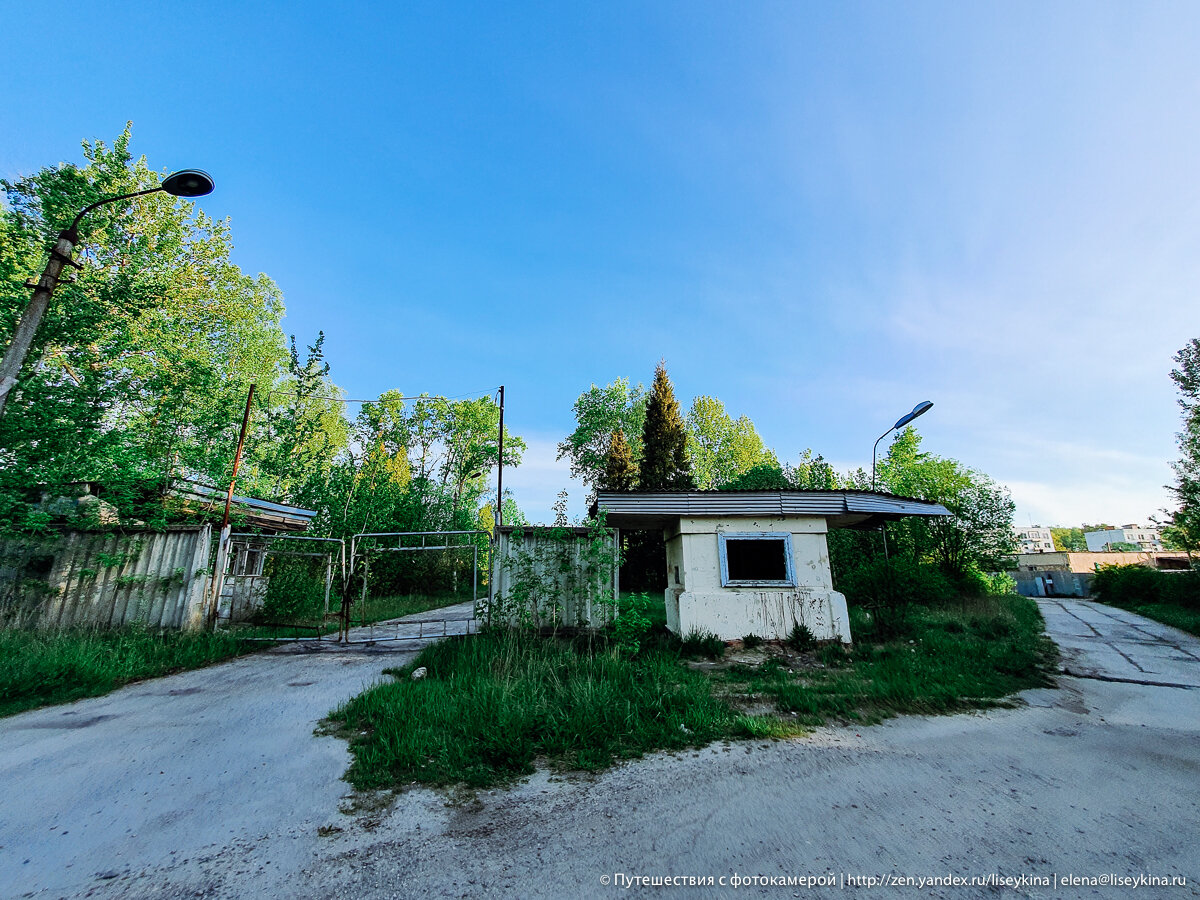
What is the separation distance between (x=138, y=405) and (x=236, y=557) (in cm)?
447

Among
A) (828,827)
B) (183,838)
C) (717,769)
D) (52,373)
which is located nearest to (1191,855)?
(828,827)

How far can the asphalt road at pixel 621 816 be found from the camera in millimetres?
2635

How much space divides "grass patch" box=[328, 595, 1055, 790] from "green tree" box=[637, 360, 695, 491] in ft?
59.7

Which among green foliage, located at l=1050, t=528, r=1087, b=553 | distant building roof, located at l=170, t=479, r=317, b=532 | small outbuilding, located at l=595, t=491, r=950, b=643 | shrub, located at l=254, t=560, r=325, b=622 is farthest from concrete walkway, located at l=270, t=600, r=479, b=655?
green foliage, located at l=1050, t=528, r=1087, b=553

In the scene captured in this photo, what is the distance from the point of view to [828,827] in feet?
10.2

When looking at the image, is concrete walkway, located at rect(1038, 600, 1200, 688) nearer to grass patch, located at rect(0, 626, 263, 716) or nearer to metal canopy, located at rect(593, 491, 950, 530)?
metal canopy, located at rect(593, 491, 950, 530)

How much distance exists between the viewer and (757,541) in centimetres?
953

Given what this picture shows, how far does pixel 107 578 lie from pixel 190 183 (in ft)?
27.1

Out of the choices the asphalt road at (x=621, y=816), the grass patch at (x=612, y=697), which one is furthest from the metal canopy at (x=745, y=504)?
the asphalt road at (x=621, y=816)

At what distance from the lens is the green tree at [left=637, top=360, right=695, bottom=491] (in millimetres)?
27109

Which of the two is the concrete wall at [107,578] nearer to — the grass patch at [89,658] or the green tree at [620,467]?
the grass patch at [89,658]

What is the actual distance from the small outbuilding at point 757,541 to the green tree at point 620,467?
61.8ft

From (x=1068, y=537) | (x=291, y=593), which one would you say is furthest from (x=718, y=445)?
(x=1068, y=537)

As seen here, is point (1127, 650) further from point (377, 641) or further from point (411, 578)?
point (411, 578)
